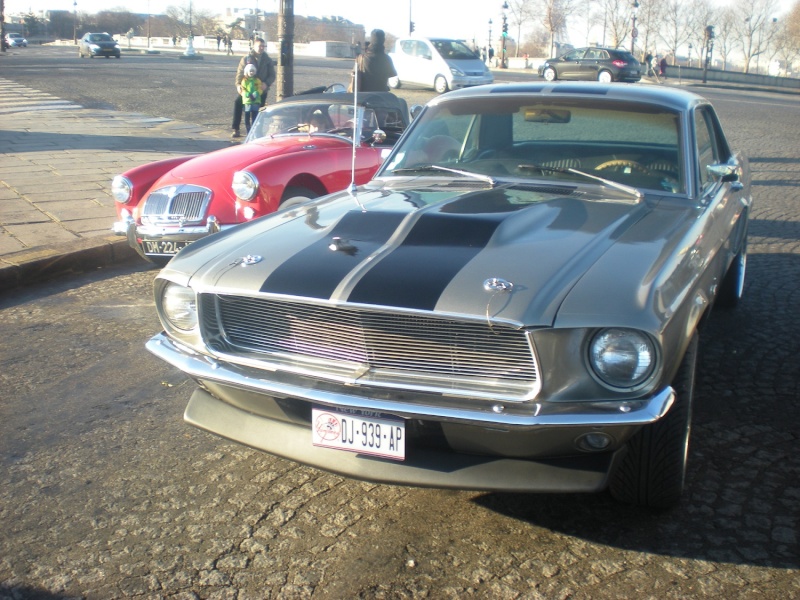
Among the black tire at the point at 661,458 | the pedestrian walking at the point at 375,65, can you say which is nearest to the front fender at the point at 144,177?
the black tire at the point at 661,458

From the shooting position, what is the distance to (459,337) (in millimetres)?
2693

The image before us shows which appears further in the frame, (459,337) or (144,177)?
(144,177)

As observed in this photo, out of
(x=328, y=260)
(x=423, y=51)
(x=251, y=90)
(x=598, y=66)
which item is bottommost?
(x=328, y=260)

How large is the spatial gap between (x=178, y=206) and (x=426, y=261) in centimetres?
401

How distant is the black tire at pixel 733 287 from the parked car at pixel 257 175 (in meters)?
2.37

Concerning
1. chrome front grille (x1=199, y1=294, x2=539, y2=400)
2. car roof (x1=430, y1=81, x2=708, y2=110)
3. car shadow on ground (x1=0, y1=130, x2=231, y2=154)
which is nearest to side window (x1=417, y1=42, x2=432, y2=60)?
car shadow on ground (x1=0, y1=130, x2=231, y2=154)

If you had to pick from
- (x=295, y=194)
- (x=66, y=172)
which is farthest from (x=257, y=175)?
(x=66, y=172)

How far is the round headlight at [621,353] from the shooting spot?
2.61m

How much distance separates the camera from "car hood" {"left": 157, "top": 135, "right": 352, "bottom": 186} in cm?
670

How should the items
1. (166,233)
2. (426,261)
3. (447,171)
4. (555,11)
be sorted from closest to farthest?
1. (426,261)
2. (447,171)
3. (166,233)
4. (555,11)

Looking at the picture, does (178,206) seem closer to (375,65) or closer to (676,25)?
(375,65)

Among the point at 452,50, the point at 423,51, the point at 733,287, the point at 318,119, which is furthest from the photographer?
the point at 423,51

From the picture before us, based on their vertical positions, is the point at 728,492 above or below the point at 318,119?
below

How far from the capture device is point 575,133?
442 cm
